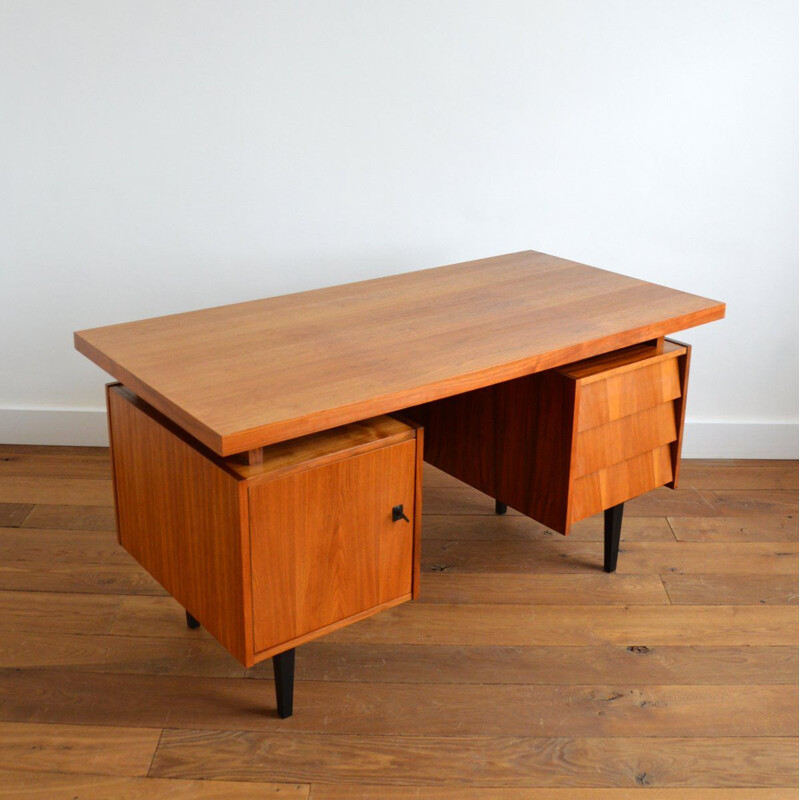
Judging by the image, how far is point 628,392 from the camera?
1.94m

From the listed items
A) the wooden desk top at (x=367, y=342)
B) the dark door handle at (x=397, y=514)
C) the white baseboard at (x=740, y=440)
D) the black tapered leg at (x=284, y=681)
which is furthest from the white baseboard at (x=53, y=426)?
the white baseboard at (x=740, y=440)

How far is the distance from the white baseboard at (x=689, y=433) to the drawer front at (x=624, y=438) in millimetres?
854

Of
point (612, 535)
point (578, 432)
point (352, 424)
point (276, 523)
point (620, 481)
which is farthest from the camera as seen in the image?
point (612, 535)

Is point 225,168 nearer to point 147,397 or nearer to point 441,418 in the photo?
point 441,418

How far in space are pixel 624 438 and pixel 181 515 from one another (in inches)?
35.7

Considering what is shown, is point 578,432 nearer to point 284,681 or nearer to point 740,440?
point 284,681

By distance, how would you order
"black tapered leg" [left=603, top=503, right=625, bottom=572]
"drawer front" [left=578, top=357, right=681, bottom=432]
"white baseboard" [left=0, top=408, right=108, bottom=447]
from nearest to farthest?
1. "drawer front" [left=578, top=357, right=681, bottom=432]
2. "black tapered leg" [left=603, top=503, right=625, bottom=572]
3. "white baseboard" [left=0, top=408, right=108, bottom=447]

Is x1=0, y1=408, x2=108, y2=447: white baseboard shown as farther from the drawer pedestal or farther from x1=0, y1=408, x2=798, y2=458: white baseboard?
the drawer pedestal

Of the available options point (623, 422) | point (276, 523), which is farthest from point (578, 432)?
point (276, 523)

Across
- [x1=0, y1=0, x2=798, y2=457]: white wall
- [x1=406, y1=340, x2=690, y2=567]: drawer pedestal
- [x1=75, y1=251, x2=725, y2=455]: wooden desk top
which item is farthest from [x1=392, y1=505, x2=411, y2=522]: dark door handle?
[x1=0, y1=0, x2=798, y2=457]: white wall

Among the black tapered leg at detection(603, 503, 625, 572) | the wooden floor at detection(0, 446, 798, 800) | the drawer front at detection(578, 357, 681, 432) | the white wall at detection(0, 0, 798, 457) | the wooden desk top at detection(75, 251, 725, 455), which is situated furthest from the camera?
the white wall at detection(0, 0, 798, 457)

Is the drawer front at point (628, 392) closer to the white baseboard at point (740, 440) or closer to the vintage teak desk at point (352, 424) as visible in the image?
the vintage teak desk at point (352, 424)

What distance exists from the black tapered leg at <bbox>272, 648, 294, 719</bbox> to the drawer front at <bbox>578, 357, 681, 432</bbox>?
699mm

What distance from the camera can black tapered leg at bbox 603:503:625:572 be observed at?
7.13 feet
